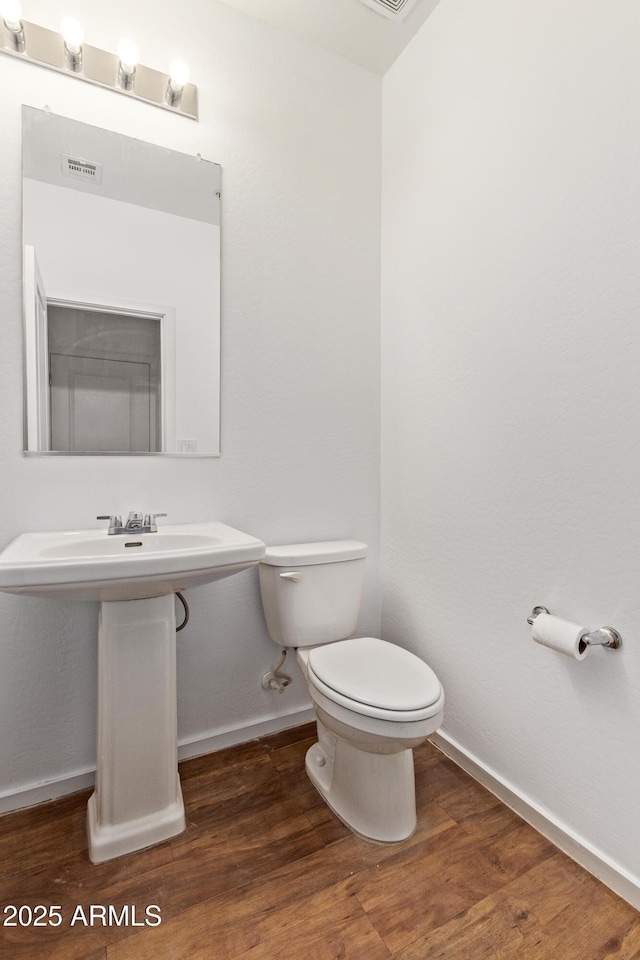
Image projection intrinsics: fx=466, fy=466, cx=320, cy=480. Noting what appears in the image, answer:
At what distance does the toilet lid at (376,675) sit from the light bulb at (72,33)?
1.89 m

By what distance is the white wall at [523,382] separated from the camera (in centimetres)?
108

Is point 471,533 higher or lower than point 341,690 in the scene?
higher

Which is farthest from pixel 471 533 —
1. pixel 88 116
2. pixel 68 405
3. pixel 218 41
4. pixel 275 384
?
pixel 218 41

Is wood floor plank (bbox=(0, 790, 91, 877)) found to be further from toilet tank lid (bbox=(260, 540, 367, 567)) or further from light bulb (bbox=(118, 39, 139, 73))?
light bulb (bbox=(118, 39, 139, 73))

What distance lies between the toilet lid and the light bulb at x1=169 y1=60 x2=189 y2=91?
1807 mm

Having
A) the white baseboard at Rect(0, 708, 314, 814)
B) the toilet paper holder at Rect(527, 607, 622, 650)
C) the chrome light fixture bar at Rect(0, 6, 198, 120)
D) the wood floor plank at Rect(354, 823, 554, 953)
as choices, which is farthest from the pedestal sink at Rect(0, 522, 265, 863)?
the chrome light fixture bar at Rect(0, 6, 198, 120)

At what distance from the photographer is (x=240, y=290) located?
1.63 metres

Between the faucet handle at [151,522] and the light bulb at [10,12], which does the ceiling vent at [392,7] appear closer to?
the light bulb at [10,12]

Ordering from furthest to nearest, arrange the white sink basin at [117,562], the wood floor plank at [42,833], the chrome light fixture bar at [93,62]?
1. the chrome light fixture bar at [93,62]
2. the wood floor plank at [42,833]
3. the white sink basin at [117,562]

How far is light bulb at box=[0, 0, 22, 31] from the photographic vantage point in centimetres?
125

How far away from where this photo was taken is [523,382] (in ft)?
4.32

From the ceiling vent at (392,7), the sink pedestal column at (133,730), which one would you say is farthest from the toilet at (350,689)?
the ceiling vent at (392,7)

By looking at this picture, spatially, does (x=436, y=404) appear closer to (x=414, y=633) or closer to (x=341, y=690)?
(x=414, y=633)

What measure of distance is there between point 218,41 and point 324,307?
0.92 metres
